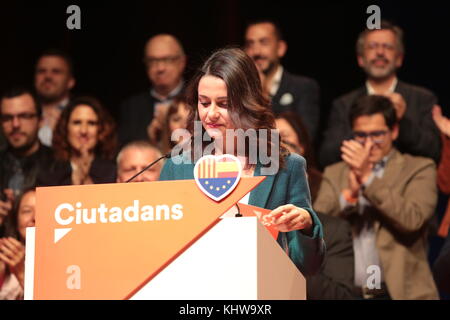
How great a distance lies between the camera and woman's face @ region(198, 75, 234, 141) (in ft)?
7.45

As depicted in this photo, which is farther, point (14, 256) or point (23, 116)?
point (23, 116)

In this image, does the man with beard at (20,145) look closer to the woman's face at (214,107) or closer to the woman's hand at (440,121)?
the woman's hand at (440,121)

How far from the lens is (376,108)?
436 cm

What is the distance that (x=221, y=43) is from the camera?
5504 mm

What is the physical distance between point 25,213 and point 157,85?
1.25 metres

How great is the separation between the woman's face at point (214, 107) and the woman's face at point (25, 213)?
2.06 m

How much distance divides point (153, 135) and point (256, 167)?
254cm

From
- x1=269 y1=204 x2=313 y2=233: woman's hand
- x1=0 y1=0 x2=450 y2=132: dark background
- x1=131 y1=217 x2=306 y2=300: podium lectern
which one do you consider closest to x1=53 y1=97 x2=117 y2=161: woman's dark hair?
x1=0 y1=0 x2=450 y2=132: dark background

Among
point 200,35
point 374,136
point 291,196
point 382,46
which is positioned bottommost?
point 291,196

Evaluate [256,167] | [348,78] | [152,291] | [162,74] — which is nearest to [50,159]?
[162,74]

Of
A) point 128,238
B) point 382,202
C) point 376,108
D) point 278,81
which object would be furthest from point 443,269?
point 278,81

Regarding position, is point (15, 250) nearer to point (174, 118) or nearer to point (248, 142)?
point (174, 118)

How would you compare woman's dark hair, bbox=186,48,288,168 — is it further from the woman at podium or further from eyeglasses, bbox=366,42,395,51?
eyeglasses, bbox=366,42,395,51
